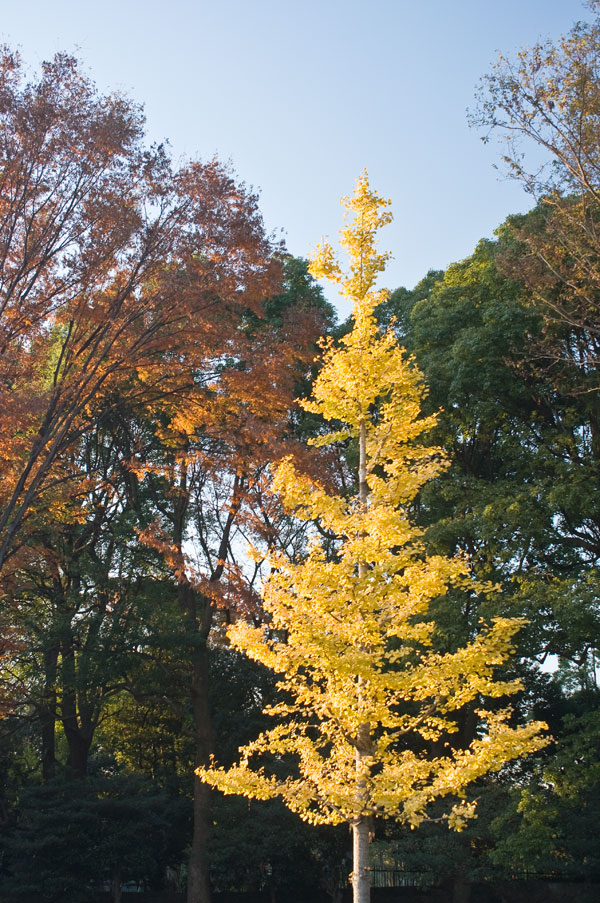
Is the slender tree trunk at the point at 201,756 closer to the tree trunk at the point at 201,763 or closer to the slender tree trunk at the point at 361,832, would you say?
the tree trunk at the point at 201,763

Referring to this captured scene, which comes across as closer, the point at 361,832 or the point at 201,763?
the point at 361,832

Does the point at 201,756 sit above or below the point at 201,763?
above

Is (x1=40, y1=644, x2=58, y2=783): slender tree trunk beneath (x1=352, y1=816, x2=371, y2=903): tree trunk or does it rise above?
above

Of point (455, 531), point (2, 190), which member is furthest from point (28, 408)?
point (455, 531)

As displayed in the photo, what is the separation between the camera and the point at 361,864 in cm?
691

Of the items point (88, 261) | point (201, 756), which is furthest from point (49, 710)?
point (88, 261)

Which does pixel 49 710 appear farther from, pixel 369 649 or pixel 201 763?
pixel 369 649

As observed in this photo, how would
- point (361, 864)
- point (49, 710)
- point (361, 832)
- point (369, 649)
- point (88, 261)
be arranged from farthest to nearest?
point (49, 710) → point (88, 261) → point (369, 649) → point (361, 832) → point (361, 864)

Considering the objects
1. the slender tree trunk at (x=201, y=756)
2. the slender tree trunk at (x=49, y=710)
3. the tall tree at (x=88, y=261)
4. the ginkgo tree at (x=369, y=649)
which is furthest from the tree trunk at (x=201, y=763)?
the ginkgo tree at (x=369, y=649)

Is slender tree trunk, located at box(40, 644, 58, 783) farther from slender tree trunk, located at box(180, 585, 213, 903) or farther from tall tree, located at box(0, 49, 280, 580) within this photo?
tall tree, located at box(0, 49, 280, 580)

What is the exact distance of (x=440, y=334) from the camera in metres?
15.0

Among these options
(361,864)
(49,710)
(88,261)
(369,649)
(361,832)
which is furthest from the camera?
(49,710)

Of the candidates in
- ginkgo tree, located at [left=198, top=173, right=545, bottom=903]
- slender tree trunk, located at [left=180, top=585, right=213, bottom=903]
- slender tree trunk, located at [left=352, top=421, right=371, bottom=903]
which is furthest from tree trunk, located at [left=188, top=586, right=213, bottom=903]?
slender tree trunk, located at [left=352, top=421, right=371, bottom=903]

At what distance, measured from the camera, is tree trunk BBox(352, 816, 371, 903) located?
6.71 m
